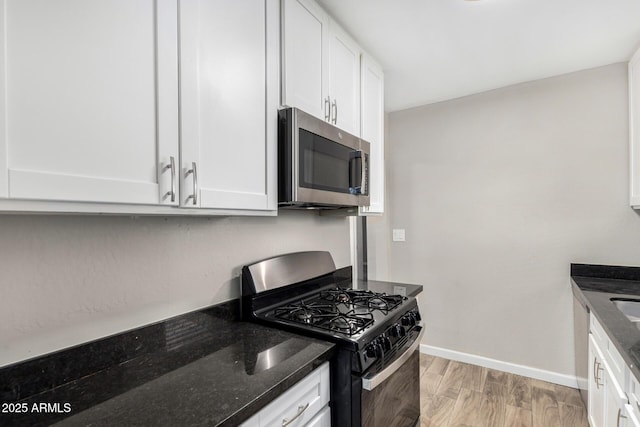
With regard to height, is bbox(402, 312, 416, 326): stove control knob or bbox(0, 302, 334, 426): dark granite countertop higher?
bbox(0, 302, 334, 426): dark granite countertop

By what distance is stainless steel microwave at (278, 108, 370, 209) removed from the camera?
137 cm

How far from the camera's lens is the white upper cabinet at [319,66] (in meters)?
1.43

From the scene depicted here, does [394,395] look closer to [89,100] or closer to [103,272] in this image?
[103,272]

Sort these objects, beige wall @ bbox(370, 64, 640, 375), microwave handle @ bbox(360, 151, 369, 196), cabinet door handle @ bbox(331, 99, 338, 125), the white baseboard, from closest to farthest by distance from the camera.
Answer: cabinet door handle @ bbox(331, 99, 338, 125) < microwave handle @ bbox(360, 151, 369, 196) < beige wall @ bbox(370, 64, 640, 375) < the white baseboard

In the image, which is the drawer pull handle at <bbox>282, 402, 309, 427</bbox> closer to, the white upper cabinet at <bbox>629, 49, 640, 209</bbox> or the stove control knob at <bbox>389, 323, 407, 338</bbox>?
the stove control knob at <bbox>389, 323, 407, 338</bbox>

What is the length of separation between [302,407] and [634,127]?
106 inches

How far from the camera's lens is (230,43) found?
3.76ft

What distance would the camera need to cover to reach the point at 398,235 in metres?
3.21

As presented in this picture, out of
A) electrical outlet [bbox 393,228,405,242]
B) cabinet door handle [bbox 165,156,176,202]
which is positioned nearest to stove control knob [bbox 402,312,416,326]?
cabinet door handle [bbox 165,156,176,202]

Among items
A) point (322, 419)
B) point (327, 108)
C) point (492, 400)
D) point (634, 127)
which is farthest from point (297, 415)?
point (634, 127)

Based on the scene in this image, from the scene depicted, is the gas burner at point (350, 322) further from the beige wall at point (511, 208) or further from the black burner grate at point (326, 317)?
the beige wall at point (511, 208)

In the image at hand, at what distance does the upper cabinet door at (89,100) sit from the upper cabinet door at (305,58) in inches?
22.1

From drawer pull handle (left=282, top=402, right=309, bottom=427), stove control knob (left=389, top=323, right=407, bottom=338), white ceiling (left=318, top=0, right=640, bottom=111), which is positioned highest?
white ceiling (left=318, top=0, right=640, bottom=111)

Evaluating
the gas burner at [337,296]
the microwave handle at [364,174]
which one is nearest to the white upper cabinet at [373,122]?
the microwave handle at [364,174]
